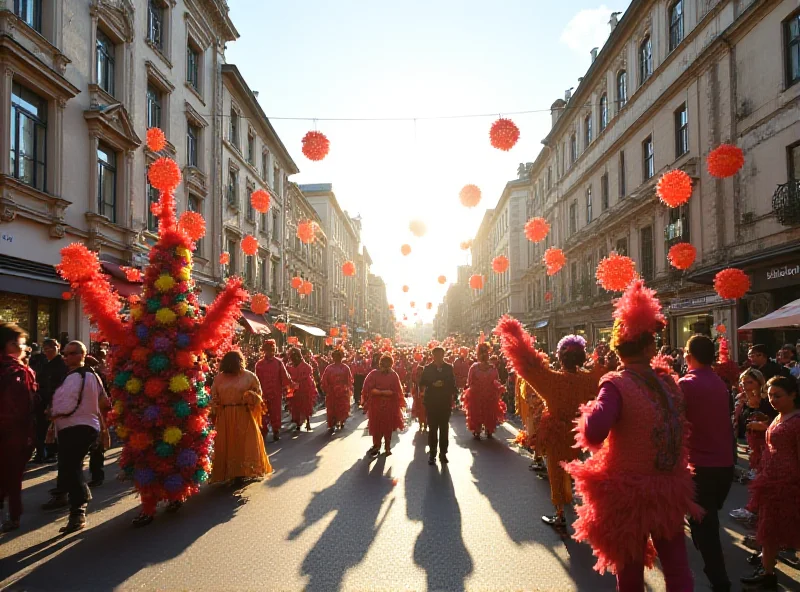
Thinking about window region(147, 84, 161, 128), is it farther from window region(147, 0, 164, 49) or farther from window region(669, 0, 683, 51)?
window region(669, 0, 683, 51)

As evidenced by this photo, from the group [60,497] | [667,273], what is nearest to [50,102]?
Answer: [60,497]

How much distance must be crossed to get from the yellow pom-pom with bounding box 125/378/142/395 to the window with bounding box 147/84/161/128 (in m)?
14.7

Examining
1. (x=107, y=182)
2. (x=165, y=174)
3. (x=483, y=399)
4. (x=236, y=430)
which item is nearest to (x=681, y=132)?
(x=483, y=399)

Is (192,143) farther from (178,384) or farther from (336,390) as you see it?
(178,384)

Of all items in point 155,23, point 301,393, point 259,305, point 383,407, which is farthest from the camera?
point 259,305

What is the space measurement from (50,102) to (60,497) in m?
10.3

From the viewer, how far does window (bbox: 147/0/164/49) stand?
1911 cm

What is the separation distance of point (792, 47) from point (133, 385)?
1618cm

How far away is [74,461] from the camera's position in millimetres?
6191

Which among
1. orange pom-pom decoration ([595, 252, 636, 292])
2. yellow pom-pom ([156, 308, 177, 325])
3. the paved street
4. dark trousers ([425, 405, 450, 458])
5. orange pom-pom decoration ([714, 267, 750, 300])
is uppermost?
orange pom-pom decoration ([595, 252, 636, 292])

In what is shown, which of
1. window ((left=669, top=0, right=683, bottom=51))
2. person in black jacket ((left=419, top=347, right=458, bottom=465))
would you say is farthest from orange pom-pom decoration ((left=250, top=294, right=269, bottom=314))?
window ((left=669, top=0, right=683, bottom=51))

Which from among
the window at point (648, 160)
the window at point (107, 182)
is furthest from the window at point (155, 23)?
the window at point (648, 160)

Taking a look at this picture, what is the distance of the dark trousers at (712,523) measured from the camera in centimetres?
420

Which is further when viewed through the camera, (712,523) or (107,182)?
(107,182)
